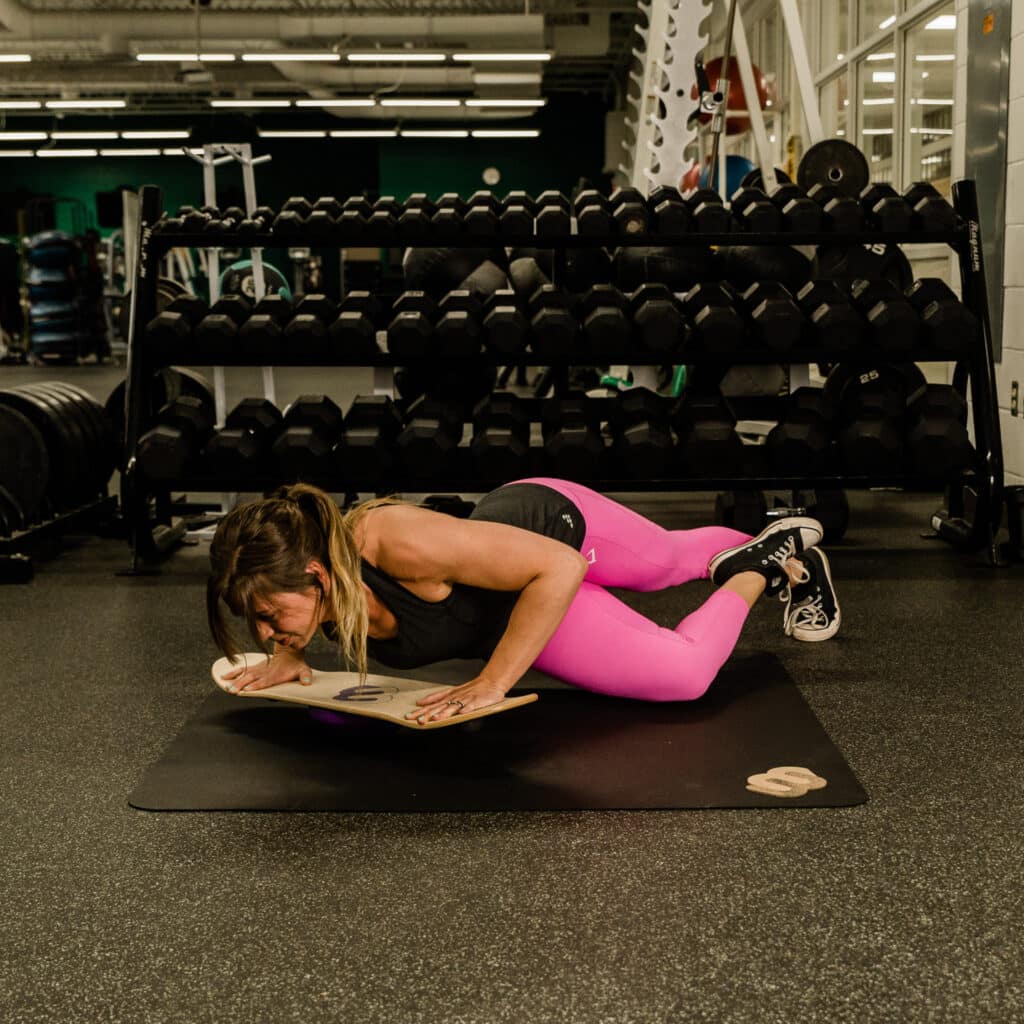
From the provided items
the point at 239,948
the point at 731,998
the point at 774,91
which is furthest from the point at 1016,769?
the point at 774,91

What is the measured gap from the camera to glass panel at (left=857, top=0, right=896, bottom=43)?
22.4 ft

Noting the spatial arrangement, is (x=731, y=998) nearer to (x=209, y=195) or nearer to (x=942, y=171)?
(x=209, y=195)

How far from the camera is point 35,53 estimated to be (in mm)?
13320

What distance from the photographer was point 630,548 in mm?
Answer: 2482

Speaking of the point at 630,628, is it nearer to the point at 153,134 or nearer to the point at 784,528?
the point at 784,528

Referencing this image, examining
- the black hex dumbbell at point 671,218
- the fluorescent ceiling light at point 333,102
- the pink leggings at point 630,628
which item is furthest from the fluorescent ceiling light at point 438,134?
the pink leggings at point 630,628

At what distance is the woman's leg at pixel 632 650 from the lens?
2.22 m

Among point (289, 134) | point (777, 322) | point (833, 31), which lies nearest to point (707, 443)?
point (777, 322)

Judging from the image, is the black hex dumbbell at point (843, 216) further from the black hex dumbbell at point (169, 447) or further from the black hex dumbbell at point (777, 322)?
the black hex dumbbell at point (169, 447)

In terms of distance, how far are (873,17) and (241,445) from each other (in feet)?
18.2

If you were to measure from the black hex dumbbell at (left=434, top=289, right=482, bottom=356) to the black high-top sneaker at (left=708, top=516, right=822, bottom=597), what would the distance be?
4.37 feet

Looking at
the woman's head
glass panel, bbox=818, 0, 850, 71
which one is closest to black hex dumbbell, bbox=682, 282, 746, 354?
the woman's head

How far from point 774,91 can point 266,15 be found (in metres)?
5.86

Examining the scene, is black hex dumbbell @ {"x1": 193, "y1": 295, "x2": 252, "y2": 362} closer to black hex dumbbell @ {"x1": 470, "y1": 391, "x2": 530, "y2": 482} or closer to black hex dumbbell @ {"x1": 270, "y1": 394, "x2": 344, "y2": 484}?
black hex dumbbell @ {"x1": 270, "y1": 394, "x2": 344, "y2": 484}
